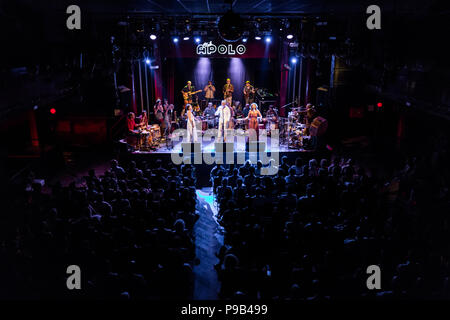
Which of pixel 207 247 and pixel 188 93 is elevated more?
pixel 188 93

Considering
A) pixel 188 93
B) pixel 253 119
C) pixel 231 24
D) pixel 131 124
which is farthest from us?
pixel 188 93

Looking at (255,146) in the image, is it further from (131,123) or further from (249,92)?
(249,92)

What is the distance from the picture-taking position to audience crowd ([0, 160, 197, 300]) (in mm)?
5695

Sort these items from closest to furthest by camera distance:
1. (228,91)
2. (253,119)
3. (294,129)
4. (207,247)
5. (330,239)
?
(330,239) → (207,247) → (253,119) → (294,129) → (228,91)

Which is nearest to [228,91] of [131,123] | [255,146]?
[255,146]

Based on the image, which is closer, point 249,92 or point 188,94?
point 188,94

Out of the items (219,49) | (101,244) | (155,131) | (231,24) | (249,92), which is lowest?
(101,244)

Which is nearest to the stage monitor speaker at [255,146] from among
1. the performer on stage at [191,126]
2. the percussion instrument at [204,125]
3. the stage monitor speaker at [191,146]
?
the stage monitor speaker at [191,146]

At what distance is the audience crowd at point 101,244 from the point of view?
5695 millimetres

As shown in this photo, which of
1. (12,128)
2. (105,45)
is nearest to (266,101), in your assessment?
(105,45)

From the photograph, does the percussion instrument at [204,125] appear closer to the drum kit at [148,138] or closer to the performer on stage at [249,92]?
the drum kit at [148,138]

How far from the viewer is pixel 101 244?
621cm

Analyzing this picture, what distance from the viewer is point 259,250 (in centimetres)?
627

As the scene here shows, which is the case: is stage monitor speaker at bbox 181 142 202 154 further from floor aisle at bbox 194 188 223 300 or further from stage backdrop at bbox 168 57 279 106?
stage backdrop at bbox 168 57 279 106
